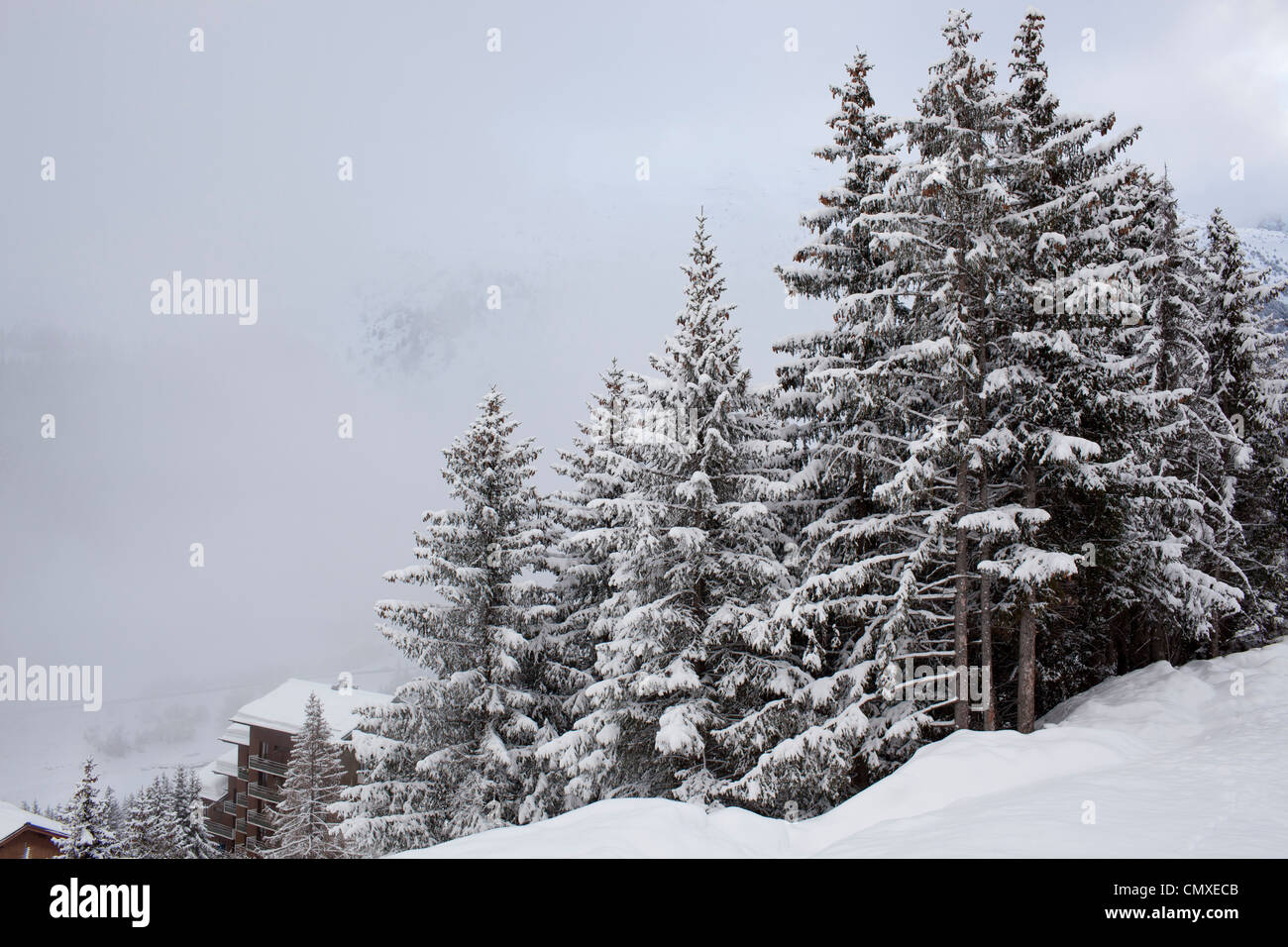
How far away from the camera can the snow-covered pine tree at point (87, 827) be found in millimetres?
28812

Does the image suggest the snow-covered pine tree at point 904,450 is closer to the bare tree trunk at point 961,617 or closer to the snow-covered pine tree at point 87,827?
the bare tree trunk at point 961,617

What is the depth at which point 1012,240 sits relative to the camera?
13047 mm

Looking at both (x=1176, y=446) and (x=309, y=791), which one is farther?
(x=309, y=791)

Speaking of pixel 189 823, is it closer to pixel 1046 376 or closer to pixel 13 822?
pixel 13 822

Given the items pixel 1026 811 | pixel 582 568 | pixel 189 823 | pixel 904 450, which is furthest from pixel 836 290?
pixel 189 823

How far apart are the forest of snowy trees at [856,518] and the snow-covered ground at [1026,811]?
7.27 feet

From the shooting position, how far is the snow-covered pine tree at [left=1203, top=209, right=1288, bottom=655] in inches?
798

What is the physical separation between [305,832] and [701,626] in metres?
28.9

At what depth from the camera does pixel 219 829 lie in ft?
172

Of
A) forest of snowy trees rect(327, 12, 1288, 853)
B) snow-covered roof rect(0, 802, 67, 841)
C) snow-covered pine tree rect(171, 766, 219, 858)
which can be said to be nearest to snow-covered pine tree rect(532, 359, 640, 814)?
forest of snowy trees rect(327, 12, 1288, 853)

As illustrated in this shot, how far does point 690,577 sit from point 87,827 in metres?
31.9

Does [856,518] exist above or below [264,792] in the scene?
above

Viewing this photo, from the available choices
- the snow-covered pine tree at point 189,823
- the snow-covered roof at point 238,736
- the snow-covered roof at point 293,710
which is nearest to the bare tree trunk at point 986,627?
the snow-covered pine tree at point 189,823

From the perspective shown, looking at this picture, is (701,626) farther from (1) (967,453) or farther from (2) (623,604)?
(1) (967,453)
